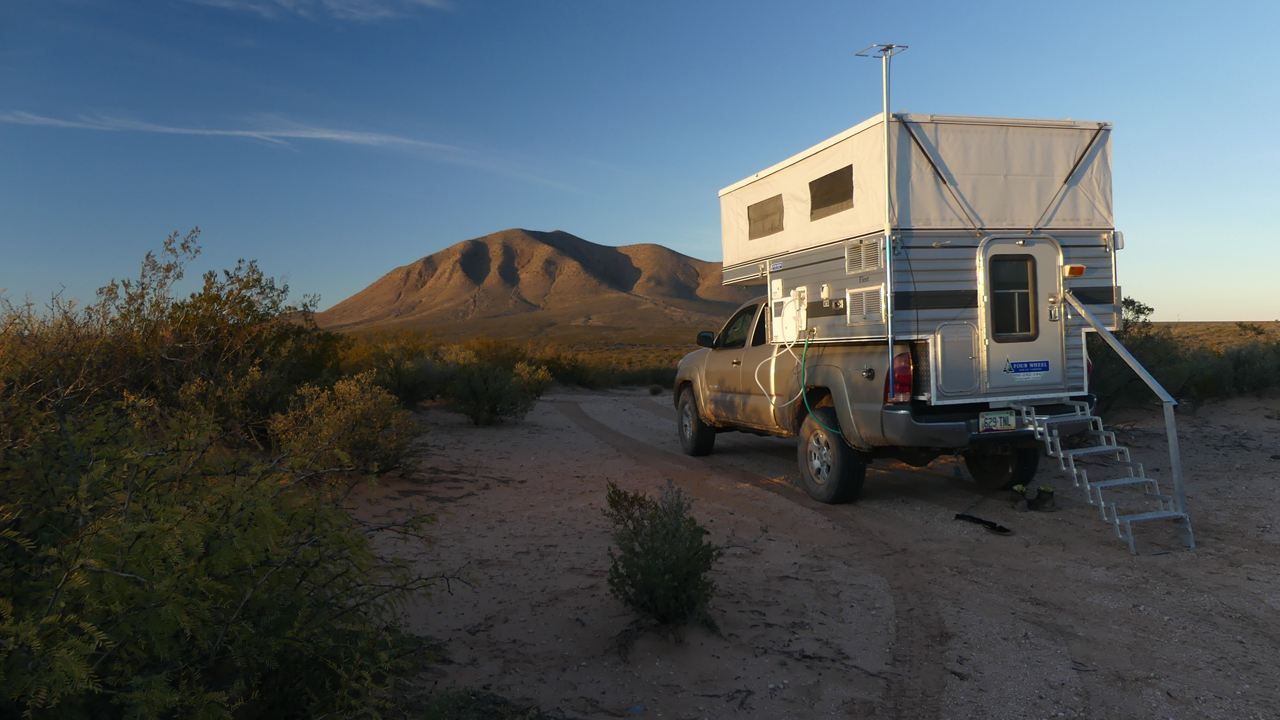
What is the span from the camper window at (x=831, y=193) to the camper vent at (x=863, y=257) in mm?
440

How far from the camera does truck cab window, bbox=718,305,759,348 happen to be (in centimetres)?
937

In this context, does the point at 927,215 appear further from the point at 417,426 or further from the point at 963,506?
the point at 417,426

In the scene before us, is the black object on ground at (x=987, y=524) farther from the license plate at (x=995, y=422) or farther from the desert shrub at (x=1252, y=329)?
the desert shrub at (x=1252, y=329)

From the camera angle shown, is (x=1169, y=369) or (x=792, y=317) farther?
(x=1169, y=369)

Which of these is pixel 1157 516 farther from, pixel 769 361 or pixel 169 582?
pixel 169 582

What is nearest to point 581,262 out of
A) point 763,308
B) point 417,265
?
point 417,265

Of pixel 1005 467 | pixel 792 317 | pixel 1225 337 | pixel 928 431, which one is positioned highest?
pixel 792 317

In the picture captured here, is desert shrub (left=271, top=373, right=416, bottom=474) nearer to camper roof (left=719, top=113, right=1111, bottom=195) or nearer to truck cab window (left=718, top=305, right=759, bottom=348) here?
truck cab window (left=718, top=305, right=759, bottom=348)

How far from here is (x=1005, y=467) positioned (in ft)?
25.1

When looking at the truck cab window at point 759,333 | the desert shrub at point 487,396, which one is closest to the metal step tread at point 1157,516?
the truck cab window at point 759,333

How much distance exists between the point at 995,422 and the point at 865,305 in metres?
1.49

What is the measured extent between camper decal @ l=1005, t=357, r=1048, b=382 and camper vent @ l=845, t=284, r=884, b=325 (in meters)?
1.27

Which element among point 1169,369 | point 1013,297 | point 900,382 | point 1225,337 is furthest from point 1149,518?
point 1225,337

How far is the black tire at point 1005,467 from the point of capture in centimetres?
744
